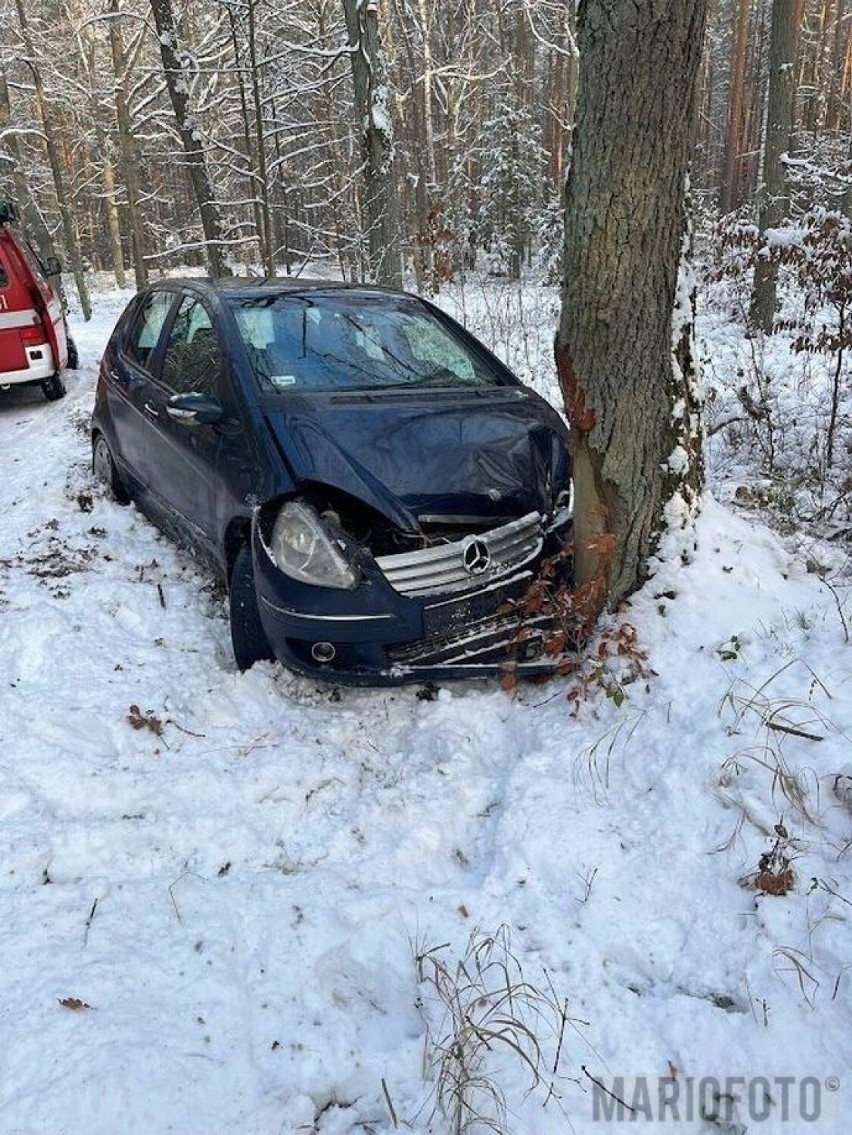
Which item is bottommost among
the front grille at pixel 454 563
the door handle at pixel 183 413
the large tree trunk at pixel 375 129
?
the front grille at pixel 454 563

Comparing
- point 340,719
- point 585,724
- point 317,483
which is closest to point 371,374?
point 317,483

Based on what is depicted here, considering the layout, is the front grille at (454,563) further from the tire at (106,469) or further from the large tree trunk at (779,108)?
the large tree trunk at (779,108)

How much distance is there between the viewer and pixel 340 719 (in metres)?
3.30

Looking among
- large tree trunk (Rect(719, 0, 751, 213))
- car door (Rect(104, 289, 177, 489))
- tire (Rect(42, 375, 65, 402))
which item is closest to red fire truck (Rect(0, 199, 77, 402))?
tire (Rect(42, 375, 65, 402))

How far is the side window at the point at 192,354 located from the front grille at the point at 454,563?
1494mm

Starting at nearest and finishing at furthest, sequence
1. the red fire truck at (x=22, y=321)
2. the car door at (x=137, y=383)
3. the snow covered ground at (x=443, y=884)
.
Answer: the snow covered ground at (x=443, y=884) < the car door at (x=137, y=383) < the red fire truck at (x=22, y=321)

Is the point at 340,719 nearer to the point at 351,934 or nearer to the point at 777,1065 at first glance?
the point at 351,934

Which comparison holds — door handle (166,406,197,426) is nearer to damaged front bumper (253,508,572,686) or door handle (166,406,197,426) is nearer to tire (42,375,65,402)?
damaged front bumper (253,508,572,686)

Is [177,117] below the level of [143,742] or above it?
above

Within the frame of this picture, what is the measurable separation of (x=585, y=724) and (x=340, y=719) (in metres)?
1.02

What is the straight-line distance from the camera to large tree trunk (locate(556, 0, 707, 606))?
2.99 m

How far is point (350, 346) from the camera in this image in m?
4.24

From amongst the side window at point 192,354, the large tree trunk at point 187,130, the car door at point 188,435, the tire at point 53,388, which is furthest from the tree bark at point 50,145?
the car door at point 188,435

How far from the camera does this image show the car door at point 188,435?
3900 mm
